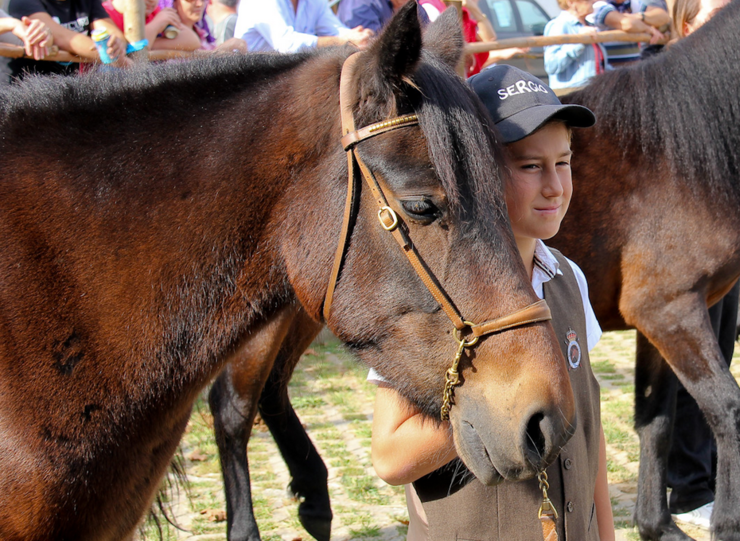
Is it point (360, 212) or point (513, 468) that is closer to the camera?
point (513, 468)

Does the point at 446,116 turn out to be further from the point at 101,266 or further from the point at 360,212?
the point at 101,266

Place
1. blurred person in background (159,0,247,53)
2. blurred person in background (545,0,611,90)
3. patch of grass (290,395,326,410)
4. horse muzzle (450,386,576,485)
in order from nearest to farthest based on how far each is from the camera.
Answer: horse muzzle (450,386,576,485), blurred person in background (159,0,247,53), patch of grass (290,395,326,410), blurred person in background (545,0,611,90)

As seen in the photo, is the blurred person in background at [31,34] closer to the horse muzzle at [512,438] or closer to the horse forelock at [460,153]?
the horse forelock at [460,153]

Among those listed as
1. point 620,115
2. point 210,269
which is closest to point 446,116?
point 210,269

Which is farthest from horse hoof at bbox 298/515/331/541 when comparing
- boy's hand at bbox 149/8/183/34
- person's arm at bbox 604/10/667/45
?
person's arm at bbox 604/10/667/45

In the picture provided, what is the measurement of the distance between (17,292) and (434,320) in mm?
1014

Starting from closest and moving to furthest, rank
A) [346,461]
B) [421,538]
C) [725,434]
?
[421,538]
[725,434]
[346,461]

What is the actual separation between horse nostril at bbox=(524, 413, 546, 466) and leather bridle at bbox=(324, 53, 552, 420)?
0.62 feet

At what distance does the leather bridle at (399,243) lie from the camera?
157 cm

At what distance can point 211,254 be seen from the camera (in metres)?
1.86

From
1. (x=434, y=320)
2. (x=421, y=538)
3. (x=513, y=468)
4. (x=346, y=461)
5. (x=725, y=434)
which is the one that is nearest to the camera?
(x=513, y=468)

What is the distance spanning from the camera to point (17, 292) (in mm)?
1760

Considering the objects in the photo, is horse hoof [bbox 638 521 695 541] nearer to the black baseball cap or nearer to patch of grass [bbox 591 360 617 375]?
the black baseball cap

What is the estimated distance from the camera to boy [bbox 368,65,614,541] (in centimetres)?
175
